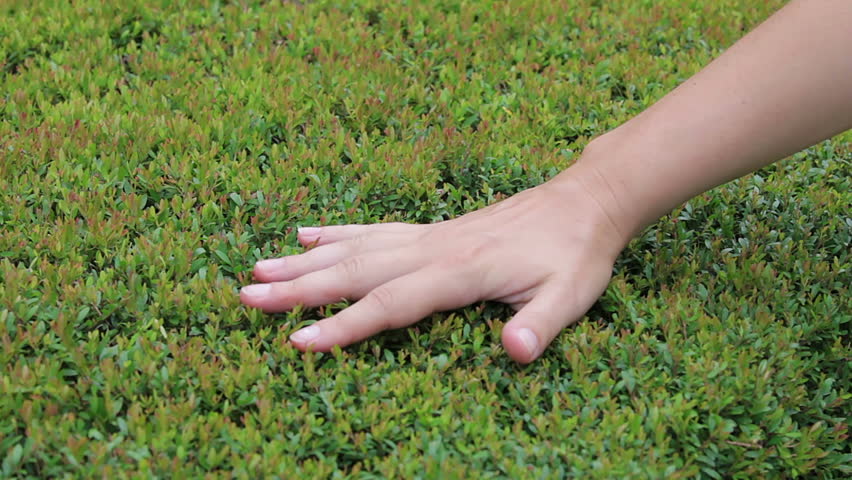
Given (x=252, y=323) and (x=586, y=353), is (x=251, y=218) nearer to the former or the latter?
(x=252, y=323)

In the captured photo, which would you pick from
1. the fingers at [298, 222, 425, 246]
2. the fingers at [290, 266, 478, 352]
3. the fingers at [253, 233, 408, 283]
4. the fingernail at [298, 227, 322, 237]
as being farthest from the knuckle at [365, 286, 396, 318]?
the fingernail at [298, 227, 322, 237]

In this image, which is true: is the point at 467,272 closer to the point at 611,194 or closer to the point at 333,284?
the point at 333,284

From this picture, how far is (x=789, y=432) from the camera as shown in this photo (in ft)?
8.15

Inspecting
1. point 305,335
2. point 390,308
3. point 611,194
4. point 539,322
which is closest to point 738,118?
point 611,194

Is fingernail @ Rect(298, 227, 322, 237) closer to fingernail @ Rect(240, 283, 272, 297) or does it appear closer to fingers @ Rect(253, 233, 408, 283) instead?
fingers @ Rect(253, 233, 408, 283)

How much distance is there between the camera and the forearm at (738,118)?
2434 mm

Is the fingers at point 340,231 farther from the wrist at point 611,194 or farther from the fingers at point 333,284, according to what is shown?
the wrist at point 611,194

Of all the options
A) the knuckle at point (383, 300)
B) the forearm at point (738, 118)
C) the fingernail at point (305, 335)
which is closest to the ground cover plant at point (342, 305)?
the fingernail at point (305, 335)

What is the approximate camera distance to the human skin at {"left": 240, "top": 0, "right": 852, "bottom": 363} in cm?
248

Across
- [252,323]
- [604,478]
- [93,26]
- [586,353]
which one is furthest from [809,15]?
[93,26]

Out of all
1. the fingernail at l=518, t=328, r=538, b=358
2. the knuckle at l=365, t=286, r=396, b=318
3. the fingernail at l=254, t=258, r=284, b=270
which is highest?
the fingernail at l=254, t=258, r=284, b=270

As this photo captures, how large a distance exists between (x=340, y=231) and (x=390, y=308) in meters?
0.45

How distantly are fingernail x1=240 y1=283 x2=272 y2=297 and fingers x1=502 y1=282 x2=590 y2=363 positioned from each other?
28.2 inches

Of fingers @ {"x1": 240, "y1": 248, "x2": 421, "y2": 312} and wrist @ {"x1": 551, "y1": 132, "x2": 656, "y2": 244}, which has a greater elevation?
wrist @ {"x1": 551, "y1": 132, "x2": 656, "y2": 244}
